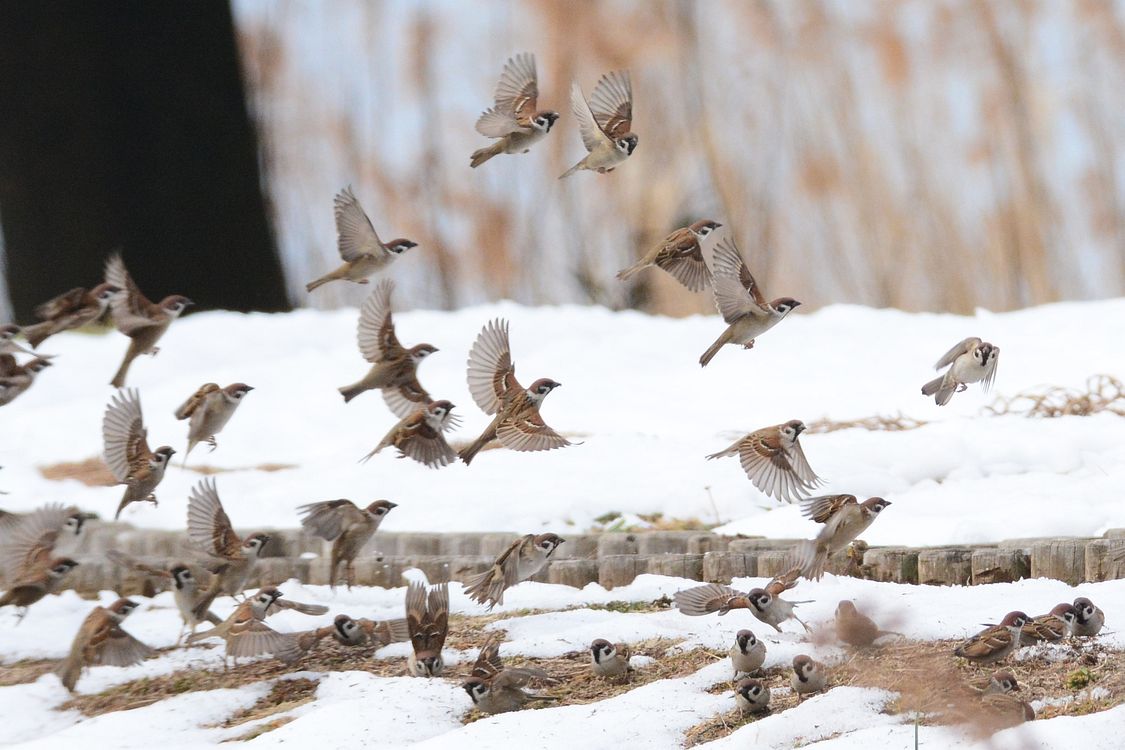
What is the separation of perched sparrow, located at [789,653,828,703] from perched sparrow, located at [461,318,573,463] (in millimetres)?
894

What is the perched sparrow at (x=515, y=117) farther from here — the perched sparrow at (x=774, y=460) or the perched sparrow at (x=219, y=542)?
the perched sparrow at (x=219, y=542)

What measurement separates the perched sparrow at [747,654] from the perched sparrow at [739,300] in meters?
0.75

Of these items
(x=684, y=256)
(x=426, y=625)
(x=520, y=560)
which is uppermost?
(x=684, y=256)

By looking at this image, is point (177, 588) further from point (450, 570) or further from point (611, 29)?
point (611, 29)

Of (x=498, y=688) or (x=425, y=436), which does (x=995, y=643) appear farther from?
(x=425, y=436)

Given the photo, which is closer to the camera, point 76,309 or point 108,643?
point 108,643

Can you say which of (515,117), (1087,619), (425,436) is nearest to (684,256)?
(515,117)

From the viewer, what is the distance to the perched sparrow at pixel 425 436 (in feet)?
13.5

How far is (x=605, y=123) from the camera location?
4430mm

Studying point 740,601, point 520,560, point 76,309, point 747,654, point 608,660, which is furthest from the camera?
point 76,309

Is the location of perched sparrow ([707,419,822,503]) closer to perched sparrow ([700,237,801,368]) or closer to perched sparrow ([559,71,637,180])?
perched sparrow ([700,237,801,368])

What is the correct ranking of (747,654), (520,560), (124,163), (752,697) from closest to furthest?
(752,697) < (747,654) < (520,560) < (124,163)

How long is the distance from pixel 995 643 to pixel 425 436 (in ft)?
→ 5.39

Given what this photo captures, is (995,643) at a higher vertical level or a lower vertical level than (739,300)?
lower
